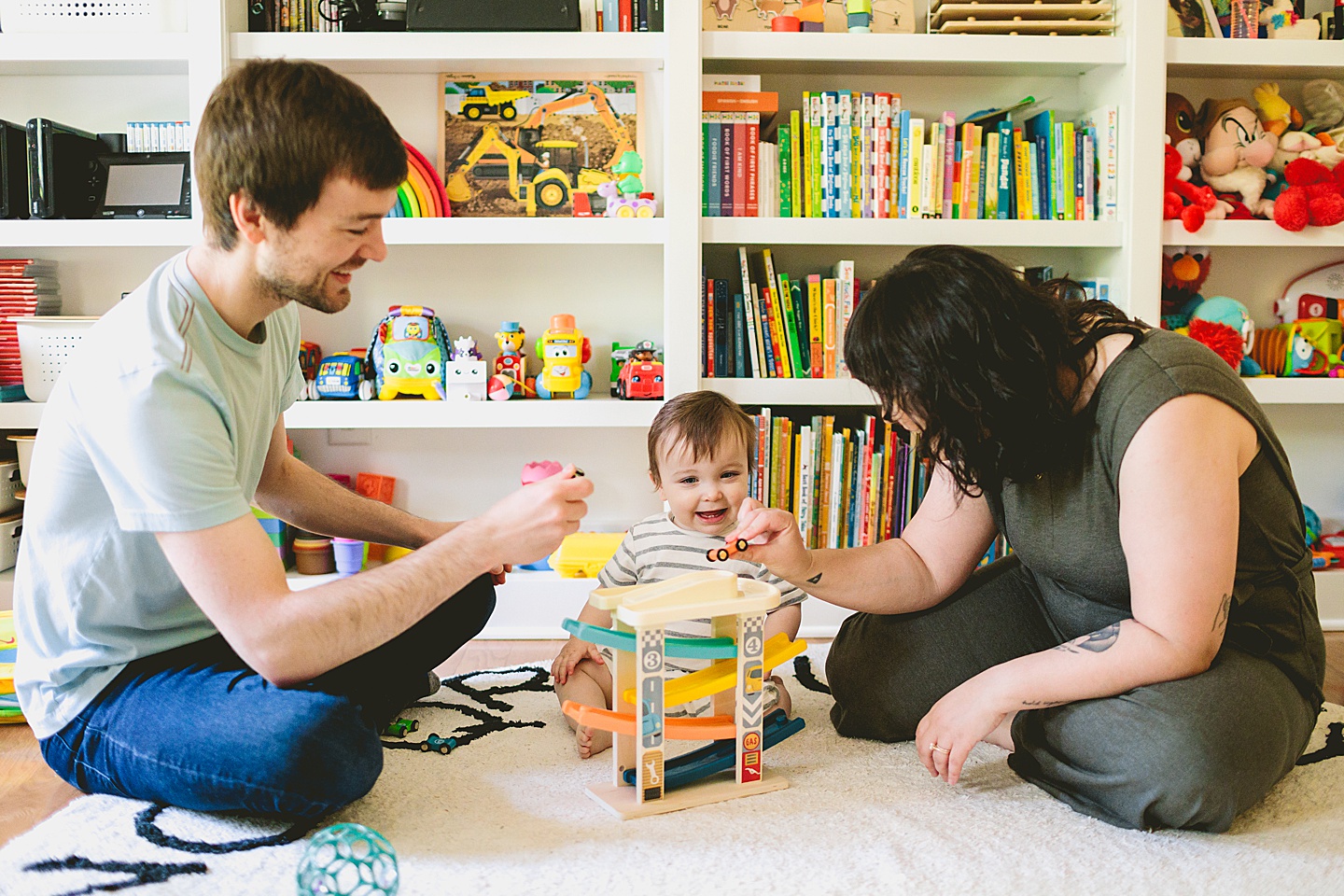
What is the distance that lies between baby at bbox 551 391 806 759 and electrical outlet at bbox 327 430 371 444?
42.4 inches

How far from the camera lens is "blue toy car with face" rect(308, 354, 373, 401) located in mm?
2387

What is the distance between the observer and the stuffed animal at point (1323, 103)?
2.48 meters

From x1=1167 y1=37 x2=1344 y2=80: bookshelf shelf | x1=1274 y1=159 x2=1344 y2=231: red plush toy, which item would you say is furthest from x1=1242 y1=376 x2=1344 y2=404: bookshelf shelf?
x1=1167 y1=37 x2=1344 y2=80: bookshelf shelf

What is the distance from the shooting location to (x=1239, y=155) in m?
2.46

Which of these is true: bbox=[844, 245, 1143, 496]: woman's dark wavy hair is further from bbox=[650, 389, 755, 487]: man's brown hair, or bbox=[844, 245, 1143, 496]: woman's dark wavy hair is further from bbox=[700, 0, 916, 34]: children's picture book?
bbox=[700, 0, 916, 34]: children's picture book

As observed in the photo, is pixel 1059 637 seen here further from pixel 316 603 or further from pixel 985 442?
pixel 316 603

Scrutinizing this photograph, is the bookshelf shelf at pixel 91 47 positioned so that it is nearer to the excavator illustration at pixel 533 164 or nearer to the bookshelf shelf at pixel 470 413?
the excavator illustration at pixel 533 164

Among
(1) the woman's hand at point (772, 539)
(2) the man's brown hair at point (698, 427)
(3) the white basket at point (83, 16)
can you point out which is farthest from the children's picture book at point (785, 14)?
(1) the woman's hand at point (772, 539)

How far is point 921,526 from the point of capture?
162cm

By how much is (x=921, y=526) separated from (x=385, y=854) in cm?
90

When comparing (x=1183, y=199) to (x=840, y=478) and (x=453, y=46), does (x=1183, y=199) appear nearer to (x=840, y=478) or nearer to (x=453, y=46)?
(x=840, y=478)

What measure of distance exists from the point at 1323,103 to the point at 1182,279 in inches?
20.7

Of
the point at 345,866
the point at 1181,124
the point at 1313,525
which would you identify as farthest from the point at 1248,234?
the point at 345,866

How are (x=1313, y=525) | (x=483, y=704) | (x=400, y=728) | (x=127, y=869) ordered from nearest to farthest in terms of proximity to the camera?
(x=127, y=869) < (x=400, y=728) < (x=483, y=704) < (x=1313, y=525)
